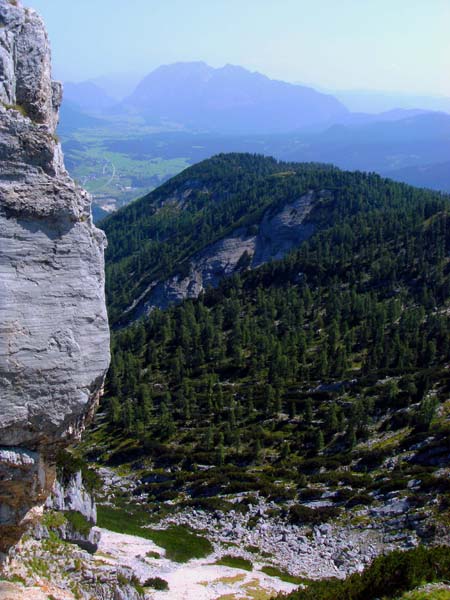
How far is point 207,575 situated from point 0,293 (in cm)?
2541

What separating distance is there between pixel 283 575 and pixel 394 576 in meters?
17.4

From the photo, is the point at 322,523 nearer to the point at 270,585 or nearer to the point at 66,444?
the point at 270,585

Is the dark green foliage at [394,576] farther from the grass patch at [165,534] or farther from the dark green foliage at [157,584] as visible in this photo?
the grass patch at [165,534]

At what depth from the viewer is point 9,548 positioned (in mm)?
18719

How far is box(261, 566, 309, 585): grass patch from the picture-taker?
3319 cm

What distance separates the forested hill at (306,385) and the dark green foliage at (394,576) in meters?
17.4

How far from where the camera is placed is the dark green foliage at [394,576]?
18109mm

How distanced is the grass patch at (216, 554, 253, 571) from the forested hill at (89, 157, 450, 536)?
717cm

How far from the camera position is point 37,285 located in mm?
14359

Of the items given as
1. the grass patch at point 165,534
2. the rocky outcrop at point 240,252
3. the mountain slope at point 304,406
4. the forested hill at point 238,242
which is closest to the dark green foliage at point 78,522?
the grass patch at point 165,534

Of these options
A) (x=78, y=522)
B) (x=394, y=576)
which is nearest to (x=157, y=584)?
(x=78, y=522)

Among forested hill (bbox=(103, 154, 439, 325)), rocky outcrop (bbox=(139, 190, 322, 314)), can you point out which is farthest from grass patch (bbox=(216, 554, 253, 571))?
forested hill (bbox=(103, 154, 439, 325))

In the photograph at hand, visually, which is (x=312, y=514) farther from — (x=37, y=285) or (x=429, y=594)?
(x=37, y=285)

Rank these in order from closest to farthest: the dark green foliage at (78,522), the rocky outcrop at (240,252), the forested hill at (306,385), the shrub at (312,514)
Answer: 1. the dark green foliage at (78,522)
2. the shrub at (312,514)
3. the forested hill at (306,385)
4. the rocky outcrop at (240,252)
